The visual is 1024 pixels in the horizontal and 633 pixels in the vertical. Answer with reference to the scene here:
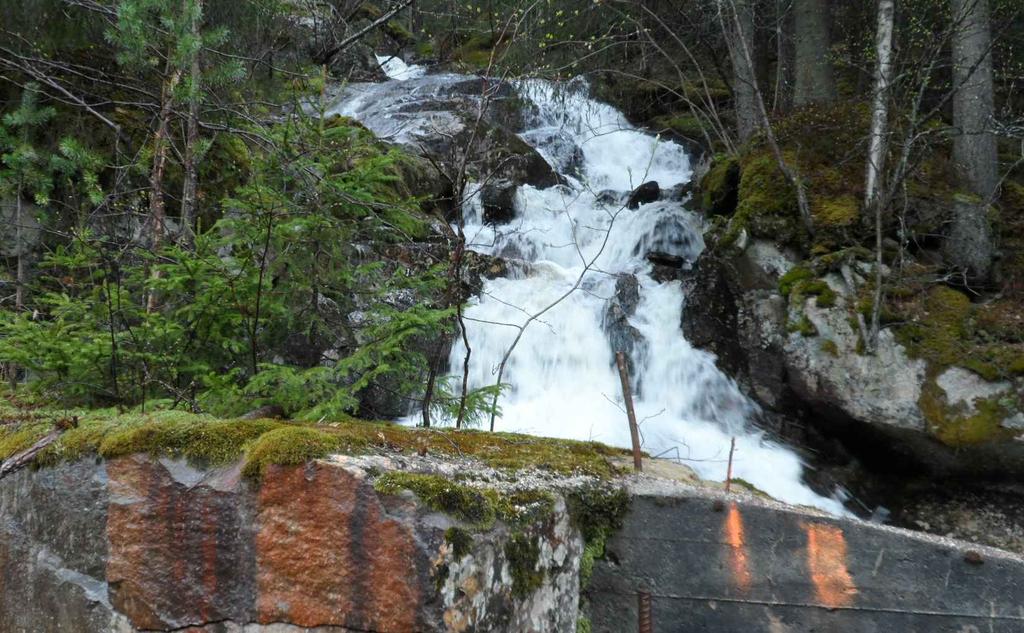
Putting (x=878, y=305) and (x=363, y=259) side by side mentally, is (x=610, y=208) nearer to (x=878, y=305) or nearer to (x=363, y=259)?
(x=878, y=305)

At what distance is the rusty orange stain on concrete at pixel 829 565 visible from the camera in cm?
265

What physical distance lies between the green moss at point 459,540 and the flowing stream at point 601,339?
278 cm

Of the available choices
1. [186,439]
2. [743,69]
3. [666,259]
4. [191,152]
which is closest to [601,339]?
[666,259]

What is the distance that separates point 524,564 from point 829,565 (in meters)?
1.39

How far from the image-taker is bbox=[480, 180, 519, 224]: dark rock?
1154cm

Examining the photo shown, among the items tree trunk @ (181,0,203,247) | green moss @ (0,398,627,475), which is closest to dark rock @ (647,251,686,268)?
tree trunk @ (181,0,203,247)

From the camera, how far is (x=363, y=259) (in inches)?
240

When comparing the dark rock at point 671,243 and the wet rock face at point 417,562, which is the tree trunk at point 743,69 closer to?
the dark rock at point 671,243

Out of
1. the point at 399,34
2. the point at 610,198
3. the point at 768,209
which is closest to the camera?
the point at 768,209

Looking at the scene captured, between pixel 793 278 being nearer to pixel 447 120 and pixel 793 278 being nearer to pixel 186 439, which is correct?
pixel 186 439

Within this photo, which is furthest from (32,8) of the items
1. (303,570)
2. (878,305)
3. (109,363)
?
(878,305)

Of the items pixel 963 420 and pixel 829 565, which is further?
pixel 963 420

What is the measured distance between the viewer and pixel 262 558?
2131 mm

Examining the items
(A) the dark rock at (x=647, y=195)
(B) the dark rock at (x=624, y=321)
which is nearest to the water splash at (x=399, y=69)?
(A) the dark rock at (x=647, y=195)
